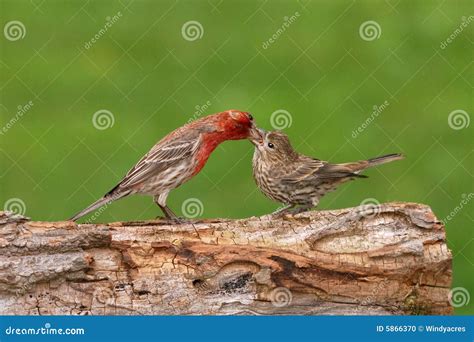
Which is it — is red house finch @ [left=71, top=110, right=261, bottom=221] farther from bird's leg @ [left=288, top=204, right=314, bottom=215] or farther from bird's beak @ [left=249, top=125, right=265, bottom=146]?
bird's leg @ [left=288, top=204, right=314, bottom=215]

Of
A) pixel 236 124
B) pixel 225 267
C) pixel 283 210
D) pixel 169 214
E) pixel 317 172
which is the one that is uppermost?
pixel 317 172

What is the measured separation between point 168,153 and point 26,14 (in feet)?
25.1

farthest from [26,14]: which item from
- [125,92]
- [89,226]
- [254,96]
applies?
[89,226]

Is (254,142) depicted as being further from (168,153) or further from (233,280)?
(233,280)

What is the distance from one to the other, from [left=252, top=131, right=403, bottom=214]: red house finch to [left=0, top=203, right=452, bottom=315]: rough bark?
1239 millimetres

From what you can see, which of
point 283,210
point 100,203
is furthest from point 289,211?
point 100,203

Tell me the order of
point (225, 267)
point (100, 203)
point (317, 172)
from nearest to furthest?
point (225, 267), point (100, 203), point (317, 172)

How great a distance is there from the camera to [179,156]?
40.5 feet

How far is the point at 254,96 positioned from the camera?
58.0 feet

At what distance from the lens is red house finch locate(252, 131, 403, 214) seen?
12.5 m

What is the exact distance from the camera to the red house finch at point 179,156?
40.3 feet

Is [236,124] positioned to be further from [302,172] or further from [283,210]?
[283,210]

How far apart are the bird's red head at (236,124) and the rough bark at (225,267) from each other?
152 centimetres

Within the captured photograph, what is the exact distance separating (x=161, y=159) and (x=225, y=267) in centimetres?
199
